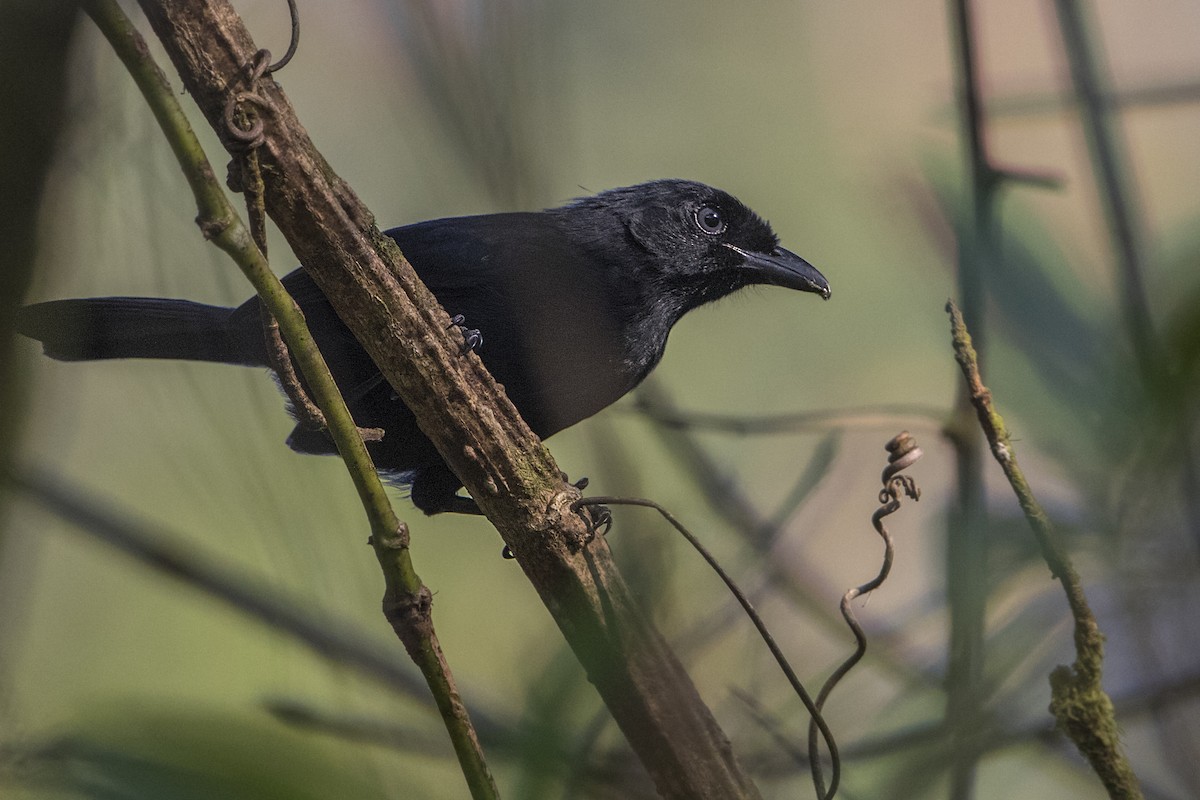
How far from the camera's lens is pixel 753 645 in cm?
200

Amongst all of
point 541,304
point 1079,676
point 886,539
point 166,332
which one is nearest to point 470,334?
point 541,304

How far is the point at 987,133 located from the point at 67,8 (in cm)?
157

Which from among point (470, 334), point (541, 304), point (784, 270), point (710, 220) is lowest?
point (470, 334)

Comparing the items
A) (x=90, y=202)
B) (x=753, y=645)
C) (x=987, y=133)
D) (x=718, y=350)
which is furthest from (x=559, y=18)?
(x=718, y=350)

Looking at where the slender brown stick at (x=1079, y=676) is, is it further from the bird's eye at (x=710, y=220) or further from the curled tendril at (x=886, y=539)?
the bird's eye at (x=710, y=220)

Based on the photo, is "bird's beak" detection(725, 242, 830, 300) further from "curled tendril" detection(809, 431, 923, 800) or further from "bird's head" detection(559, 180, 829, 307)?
"curled tendril" detection(809, 431, 923, 800)

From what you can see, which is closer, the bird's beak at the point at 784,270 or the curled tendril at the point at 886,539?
the curled tendril at the point at 886,539

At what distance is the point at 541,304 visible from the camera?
3209 millimetres

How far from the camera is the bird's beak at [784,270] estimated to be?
3570 millimetres

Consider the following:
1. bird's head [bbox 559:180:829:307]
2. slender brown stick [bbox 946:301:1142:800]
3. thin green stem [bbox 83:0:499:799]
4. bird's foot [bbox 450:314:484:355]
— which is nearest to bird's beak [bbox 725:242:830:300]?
bird's head [bbox 559:180:829:307]

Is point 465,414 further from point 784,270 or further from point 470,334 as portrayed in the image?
point 784,270

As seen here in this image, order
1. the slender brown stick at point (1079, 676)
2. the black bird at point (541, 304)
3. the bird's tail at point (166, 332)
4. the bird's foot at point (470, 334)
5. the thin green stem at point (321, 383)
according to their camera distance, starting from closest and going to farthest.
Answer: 1. the thin green stem at point (321, 383)
2. the slender brown stick at point (1079, 676)
3. the bird's foot at point (470, 334)
4. the black bird at point (541, 304)
5. the bird's tail at point (166, 332)

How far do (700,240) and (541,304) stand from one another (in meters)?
0.80

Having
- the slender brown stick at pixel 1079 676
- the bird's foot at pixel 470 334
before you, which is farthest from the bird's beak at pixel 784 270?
the slender brown stick at pixel 1079 676
